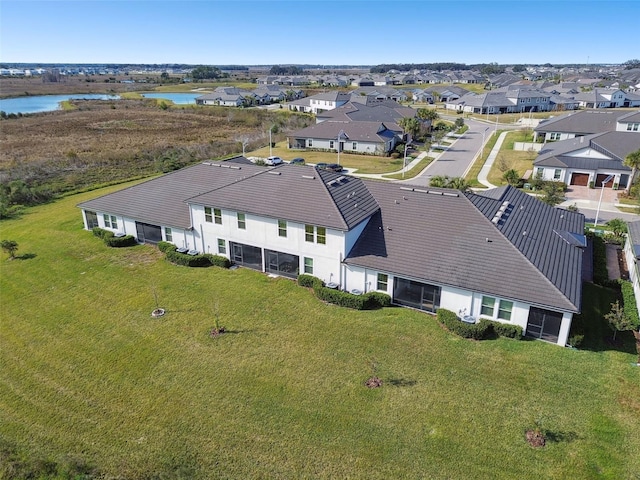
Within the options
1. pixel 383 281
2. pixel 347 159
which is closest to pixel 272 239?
pixel 383 281

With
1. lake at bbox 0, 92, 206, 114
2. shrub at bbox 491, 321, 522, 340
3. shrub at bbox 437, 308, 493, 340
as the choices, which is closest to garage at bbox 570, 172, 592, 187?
shrub at bbox 491, 321, 522, 340

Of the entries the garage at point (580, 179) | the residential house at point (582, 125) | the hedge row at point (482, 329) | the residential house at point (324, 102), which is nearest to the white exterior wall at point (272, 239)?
the hedge row at point (482, 329)

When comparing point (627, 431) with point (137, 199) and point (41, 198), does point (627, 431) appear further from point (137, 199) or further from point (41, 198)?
point (41, 198)

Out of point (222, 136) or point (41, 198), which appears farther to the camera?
point (222, 136)

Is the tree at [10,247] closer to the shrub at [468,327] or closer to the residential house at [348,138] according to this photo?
the shrub at [468,327]

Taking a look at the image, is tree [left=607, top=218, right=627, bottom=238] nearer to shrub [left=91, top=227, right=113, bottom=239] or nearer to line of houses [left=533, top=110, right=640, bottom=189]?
line of houses [left=533, top=110, right=640, bottom=189]

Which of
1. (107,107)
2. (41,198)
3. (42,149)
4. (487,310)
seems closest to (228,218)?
(487,310)

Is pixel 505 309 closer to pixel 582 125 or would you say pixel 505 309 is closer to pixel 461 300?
pixel 461 300
